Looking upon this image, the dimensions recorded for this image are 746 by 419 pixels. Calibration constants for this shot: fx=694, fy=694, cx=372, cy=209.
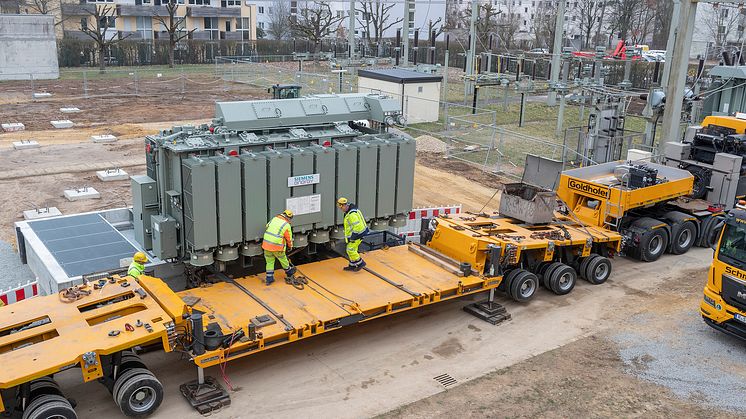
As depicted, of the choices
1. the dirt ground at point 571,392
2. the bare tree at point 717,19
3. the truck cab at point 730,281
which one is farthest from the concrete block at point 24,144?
the bare tree at point 717,19

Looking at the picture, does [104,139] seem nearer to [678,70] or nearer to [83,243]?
[83,243]

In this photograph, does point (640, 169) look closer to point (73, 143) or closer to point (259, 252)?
point (259, 252)

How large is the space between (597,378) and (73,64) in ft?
172

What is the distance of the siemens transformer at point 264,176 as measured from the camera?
11.3 metres

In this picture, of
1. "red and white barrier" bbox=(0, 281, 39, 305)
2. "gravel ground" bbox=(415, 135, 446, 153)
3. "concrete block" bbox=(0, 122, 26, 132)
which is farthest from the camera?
"concrete block" bbox=(0, 122, 26, 132)

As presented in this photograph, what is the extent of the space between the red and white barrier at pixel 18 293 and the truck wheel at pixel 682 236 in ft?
44.2

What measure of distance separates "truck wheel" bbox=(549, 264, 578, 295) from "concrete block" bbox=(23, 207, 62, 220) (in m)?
12.2

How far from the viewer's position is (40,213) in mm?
17469

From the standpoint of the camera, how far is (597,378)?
10.8 meters

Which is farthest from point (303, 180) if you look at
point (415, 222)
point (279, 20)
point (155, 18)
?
point (279, 20)

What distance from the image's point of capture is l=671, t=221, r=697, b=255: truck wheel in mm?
16188

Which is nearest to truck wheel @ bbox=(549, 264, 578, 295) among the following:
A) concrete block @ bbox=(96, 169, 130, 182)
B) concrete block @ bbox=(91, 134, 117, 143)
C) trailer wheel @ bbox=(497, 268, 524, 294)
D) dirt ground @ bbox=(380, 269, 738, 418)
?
trailer wheel @ bbox=(497, 268, 524, 294)

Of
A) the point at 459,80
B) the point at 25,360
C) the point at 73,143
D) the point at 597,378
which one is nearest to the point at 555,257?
the point at 597,378

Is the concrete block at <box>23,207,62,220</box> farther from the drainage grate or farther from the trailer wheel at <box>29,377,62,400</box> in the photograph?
the drainage grate
